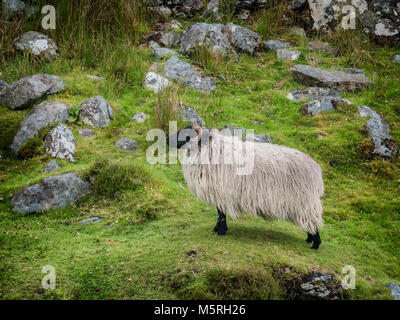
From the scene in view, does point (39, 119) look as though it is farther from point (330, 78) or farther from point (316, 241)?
point (330, 78)

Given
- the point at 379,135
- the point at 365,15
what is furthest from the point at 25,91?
the point at 365,15

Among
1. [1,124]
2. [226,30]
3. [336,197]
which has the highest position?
[226,30]

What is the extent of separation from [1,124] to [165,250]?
18.1 ft

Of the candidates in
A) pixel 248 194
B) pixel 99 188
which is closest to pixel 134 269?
pixel 248 194

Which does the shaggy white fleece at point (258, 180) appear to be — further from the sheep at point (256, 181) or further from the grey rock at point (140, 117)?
the grey rock at point (140, 117)

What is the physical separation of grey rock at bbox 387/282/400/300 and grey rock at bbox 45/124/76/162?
5.82 m

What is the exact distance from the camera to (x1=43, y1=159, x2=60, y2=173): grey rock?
680 cm

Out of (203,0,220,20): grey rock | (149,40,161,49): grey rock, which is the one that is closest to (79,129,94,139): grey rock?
(149,40,161,49): grey rock

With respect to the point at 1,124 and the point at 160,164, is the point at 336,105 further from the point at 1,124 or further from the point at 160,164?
the point at 1,124

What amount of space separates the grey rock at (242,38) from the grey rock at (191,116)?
4243 millimetres

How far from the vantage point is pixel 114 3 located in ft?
37.2

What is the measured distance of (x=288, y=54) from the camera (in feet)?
37.9

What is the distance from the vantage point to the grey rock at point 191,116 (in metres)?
8.33

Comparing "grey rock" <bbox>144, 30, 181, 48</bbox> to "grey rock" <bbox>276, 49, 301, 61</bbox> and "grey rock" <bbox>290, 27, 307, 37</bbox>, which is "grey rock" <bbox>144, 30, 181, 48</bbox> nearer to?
"grey rock" <bbox>276, 49, 301, 61</bbox>
